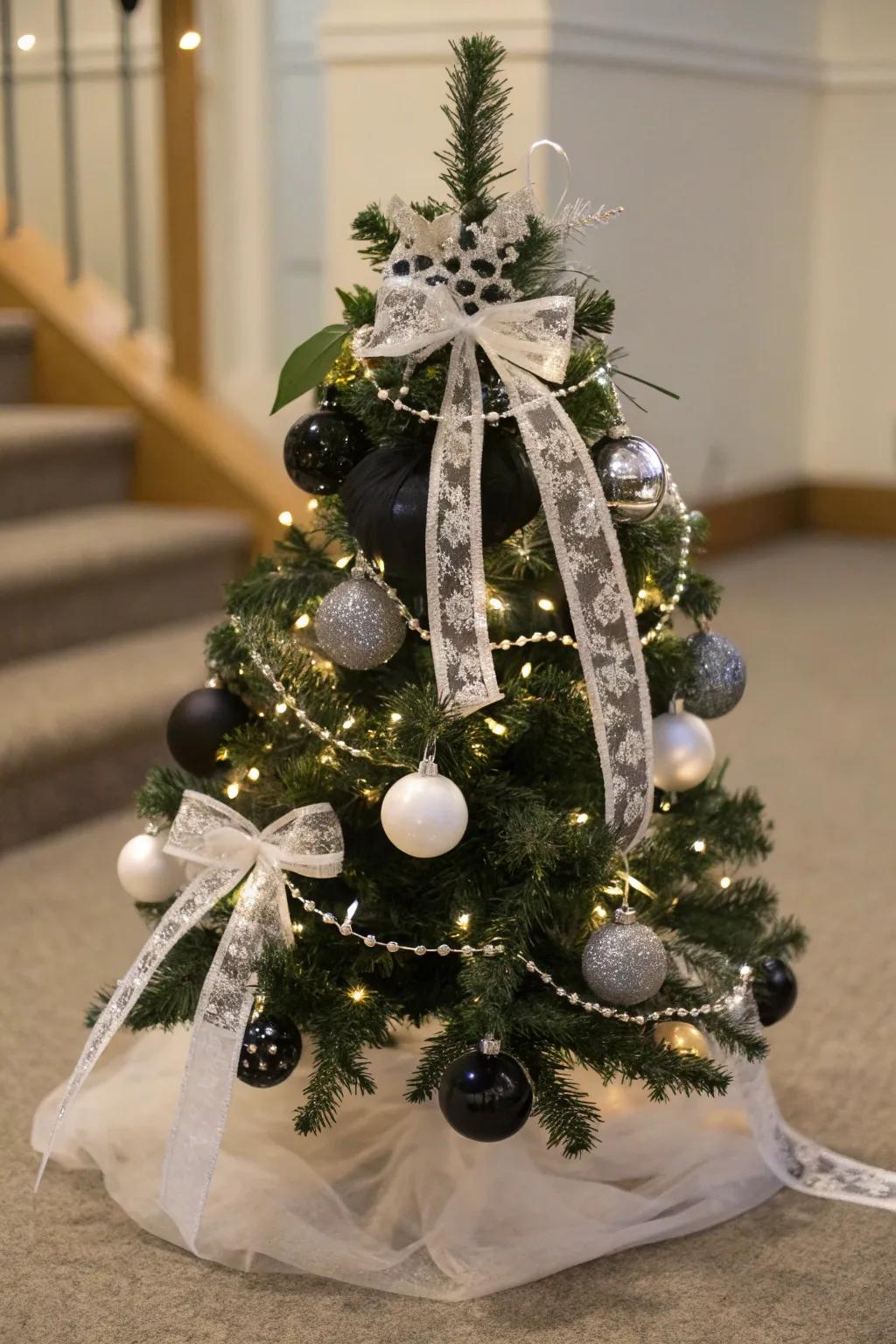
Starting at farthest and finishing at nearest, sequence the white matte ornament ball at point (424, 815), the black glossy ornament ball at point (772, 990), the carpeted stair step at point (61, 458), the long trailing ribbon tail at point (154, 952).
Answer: the carpeted stair step at point (61, 458) → the black glossy ornament ball at point (772, 990) → the long trailing ribbon tail at point (154, 952) → the white matte ornament ball at point (424, 815)

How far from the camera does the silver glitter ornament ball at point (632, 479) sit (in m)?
1.19

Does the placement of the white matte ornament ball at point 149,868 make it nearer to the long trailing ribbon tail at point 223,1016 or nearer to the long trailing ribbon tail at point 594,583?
the long trailing ribbon tail at point 223,1016

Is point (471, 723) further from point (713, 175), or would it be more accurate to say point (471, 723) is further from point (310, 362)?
point (713, 175)

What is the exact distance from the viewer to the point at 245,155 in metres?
3.37

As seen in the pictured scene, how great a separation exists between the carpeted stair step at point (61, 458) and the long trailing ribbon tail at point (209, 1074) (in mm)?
1624

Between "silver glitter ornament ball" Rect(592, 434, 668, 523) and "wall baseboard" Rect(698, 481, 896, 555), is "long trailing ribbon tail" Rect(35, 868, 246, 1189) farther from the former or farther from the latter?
"wall baseboard" Rect(698, 481, 896, 555)

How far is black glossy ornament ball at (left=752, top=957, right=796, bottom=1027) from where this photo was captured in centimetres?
135

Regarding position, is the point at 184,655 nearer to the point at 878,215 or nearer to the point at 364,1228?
the point at 364,1228

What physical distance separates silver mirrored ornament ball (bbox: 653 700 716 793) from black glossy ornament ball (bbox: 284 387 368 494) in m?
0.33

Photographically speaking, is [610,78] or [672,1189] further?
[610,78]

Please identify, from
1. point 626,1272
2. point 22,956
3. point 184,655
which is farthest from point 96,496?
point 626,1272

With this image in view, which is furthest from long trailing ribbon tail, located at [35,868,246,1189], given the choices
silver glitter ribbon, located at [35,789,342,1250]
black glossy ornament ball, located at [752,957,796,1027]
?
black glossy ornament ball, located at [752,957,796,1027]

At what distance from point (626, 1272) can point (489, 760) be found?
423 mm

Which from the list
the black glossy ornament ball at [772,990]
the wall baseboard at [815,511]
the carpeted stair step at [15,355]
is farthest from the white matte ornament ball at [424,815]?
the wall baseboard at [815,511]
